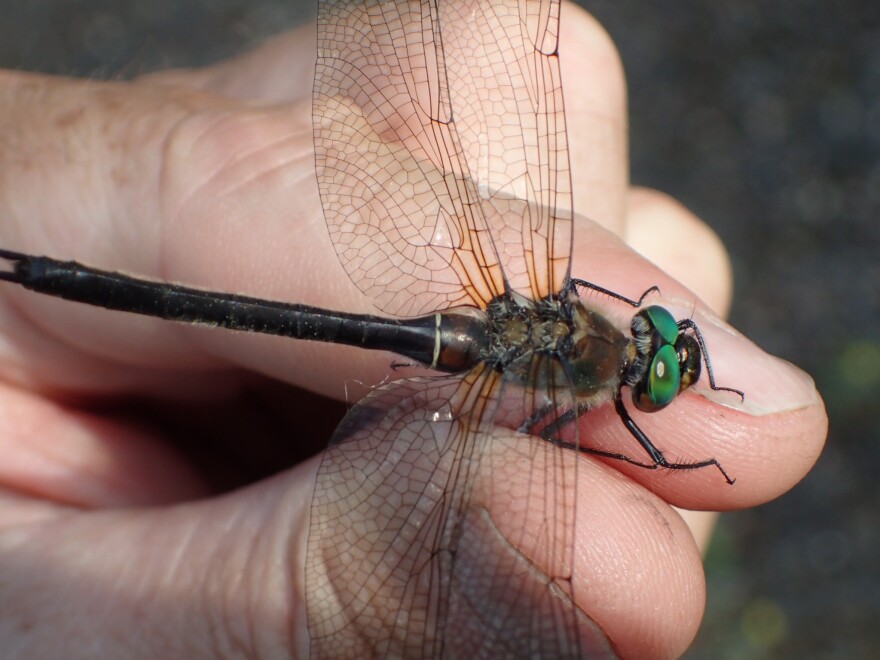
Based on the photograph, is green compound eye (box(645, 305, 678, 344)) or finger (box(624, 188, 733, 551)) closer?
green compound eye (box(645, 305, 678, 344))

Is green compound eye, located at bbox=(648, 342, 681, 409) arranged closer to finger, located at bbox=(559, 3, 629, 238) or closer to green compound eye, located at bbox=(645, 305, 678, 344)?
green compound eye, located at bbox=(645, 305, 678, 344)

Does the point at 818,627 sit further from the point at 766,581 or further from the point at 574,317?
the point at 574,317

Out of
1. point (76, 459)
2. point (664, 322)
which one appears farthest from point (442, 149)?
point (76, 459)

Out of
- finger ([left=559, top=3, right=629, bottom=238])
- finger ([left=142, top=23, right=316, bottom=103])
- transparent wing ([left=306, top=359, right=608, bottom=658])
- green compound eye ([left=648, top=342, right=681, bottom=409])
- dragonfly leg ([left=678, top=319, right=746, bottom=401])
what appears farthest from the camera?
finger ([left=142, top=23, right=316, bottom=103])

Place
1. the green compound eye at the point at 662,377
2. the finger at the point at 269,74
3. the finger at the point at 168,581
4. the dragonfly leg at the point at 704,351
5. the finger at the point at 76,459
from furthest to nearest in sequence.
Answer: the finger at the point at 269,74
the finger at the point at 76,459
the dragonfly leg at the point at 704,351
the green compound eye at the point at 662,377
the finger at the point at 168,581

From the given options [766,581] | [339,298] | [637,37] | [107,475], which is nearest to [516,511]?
[339,298]

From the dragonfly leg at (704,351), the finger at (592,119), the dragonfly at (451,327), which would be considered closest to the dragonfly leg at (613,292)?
the dragonfly at (451,327)

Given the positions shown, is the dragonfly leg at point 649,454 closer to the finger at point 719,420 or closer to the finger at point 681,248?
the finger at point 719,420

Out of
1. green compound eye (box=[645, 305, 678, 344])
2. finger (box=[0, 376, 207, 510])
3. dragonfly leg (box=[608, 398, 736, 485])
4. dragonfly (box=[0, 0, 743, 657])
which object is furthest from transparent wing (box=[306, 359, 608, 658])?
finger (box=[0, 376, 207, 510])
